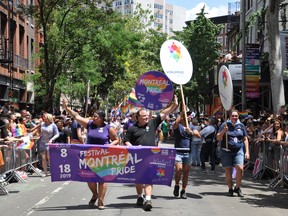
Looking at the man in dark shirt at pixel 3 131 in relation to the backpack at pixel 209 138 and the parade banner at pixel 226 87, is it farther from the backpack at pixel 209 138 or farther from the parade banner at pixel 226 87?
the backpack at pixel 209 138

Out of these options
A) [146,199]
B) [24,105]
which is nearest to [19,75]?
[24,105]

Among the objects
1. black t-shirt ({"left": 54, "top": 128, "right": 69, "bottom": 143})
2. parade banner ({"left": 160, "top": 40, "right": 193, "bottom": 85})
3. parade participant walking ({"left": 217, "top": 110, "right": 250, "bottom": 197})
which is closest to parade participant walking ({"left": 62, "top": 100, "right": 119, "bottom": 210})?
parade banner ({"left": 160, "top": 40, "right": 193, "bottom": 85})

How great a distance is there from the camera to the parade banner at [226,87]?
9.81 metres

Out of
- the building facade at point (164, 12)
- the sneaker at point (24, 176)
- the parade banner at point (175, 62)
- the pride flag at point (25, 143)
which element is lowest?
the sneaker at point (24, 176)

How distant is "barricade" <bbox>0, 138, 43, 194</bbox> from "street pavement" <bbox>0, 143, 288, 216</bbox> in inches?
11.1

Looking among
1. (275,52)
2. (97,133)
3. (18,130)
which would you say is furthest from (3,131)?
(275,52)

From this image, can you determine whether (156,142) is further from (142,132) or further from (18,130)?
(18,130)

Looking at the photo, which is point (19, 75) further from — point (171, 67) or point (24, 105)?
point (171, 67)

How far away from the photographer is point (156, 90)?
11312 mm

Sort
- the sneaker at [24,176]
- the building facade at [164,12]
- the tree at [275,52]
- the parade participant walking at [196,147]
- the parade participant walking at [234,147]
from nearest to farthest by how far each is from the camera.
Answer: the parade participant walking at [234,147], the sneaker at [24,176], the tree at [275,52], the parade participant walking at [196,147], the building facade at [164,12]

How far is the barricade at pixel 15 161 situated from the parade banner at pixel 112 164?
2.36 m

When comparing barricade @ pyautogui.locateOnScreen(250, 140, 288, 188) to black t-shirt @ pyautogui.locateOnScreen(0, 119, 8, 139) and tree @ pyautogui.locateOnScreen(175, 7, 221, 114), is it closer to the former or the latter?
black t-shirt @ pyautogui.locateOnScreen(0, 119, 8, 139)

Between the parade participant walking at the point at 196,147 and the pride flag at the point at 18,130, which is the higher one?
the pride flag at the point at 18,130

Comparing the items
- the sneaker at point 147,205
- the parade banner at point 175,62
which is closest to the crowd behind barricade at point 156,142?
the parade banner at point 175,62
